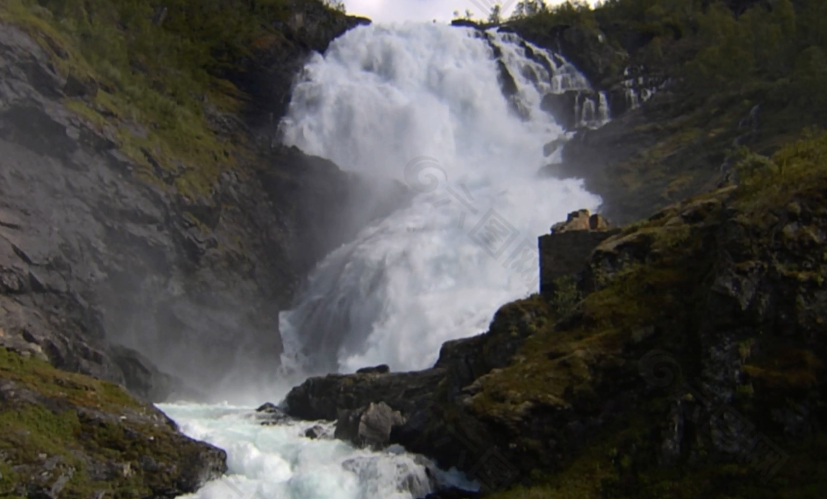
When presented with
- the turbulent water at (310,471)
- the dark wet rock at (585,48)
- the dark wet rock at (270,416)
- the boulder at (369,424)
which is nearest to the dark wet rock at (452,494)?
the turbulent water at (310,471)

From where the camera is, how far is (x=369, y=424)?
77.5ft

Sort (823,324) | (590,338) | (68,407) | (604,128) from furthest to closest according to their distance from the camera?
(604,128), (68,407), (590,338), (823,324)

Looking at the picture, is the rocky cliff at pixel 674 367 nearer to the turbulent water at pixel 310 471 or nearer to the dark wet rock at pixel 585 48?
the turbulent water at pixel 310 471

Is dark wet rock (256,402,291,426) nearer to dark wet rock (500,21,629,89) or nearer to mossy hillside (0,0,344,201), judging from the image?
mossy hillside (0,0,344,201)

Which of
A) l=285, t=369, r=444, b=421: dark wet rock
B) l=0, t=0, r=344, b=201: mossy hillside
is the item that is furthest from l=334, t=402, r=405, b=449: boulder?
l=0, t=0, r=344, b=201: mossy hillside

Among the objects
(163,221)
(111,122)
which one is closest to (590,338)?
(163,221)

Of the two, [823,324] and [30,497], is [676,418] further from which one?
[30,497]

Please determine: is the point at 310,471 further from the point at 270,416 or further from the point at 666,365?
the point at 666,365

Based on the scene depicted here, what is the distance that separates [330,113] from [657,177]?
82.6ft

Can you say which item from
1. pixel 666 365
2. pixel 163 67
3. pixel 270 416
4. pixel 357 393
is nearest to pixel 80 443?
pixel 270 416

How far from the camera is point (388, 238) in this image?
44438 millimetres

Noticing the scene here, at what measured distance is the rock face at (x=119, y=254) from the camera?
28.5 m

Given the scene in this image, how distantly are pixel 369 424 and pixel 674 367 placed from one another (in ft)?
32.8

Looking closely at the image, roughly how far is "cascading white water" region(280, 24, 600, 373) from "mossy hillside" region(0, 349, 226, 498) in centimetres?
1481
